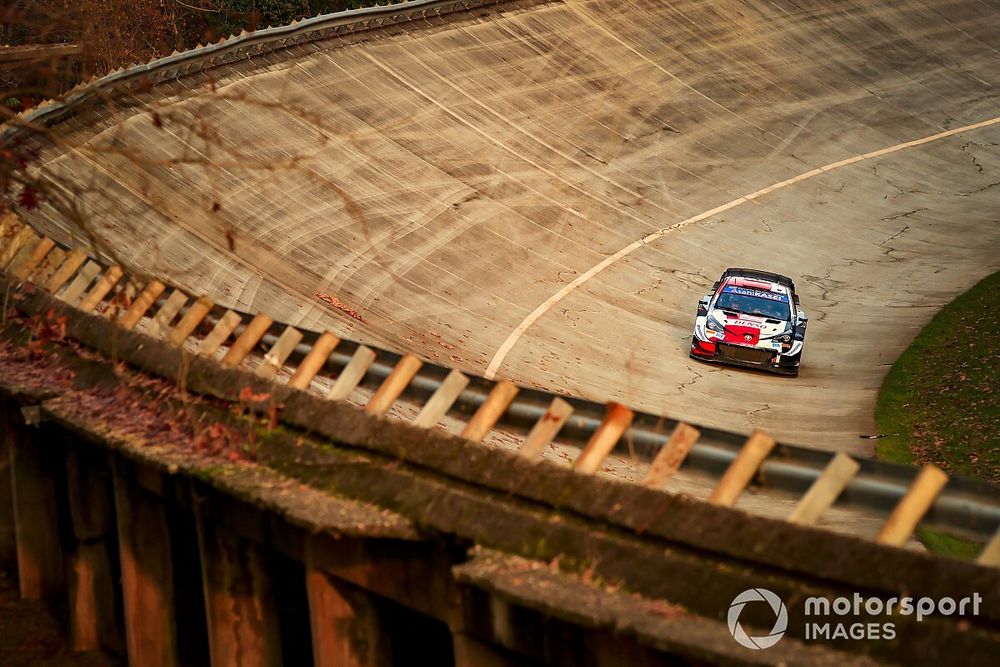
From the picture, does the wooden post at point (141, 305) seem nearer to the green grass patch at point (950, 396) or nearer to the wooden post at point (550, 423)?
the wooden post at point (550, 423)

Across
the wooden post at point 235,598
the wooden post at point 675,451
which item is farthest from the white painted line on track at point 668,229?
the wooden post at point 675,451

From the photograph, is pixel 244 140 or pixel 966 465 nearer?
pixel 966 465

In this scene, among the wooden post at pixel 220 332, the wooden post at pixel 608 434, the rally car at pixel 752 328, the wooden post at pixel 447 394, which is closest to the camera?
the wooden post at pixel 608 434

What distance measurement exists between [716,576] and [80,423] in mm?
4772

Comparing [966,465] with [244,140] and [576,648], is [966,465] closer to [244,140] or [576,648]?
[576,648]

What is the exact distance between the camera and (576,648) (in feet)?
18.9

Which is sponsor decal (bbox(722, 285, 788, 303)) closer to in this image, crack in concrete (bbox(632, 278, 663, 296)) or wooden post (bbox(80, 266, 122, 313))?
crack in concrete (bbox(632, 278, 663, 296))

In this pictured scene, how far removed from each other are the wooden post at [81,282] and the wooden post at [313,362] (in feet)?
10.5

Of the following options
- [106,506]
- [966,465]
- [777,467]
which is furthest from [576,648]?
[966,465]

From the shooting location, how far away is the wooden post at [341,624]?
710cm

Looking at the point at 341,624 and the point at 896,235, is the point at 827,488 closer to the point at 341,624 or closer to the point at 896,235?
→ the point at 341,624

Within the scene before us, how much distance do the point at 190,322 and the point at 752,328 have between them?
15993 mm

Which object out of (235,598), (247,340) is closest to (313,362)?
(247,340)

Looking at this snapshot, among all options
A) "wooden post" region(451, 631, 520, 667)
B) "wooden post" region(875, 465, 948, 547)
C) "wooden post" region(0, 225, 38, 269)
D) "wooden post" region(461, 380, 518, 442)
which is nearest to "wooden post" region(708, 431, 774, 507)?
"wooden post" region(875, 465, 948, 547)
